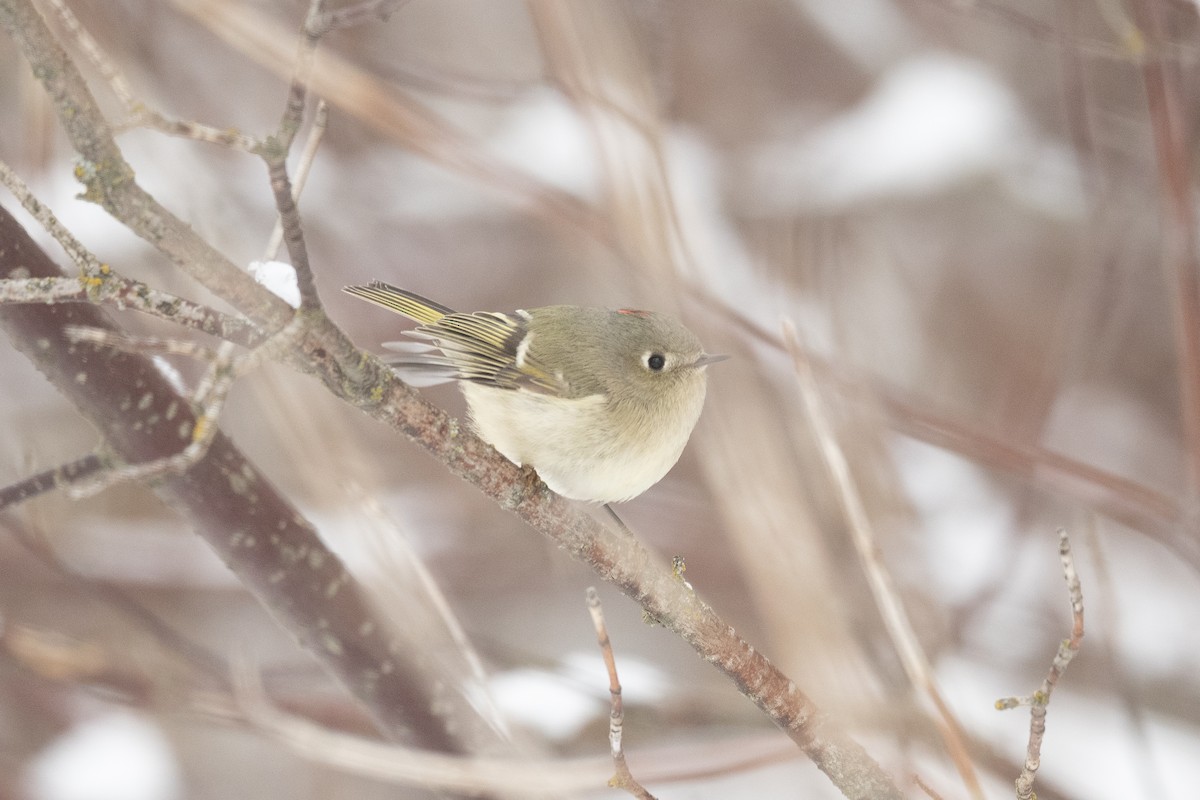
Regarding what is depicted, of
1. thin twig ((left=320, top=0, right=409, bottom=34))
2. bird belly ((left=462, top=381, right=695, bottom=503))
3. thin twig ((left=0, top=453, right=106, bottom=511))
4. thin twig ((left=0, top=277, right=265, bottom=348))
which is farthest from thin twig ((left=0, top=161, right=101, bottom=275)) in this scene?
bird belly ((left=462, top=381, right=695, bottom=503))

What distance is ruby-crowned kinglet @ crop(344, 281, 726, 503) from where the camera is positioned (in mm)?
1523

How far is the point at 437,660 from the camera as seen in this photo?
1.55m

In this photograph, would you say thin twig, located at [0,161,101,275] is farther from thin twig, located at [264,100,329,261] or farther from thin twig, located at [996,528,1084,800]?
thin twig, located at [996,528,1084,800]

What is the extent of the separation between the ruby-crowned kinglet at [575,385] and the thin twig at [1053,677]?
70cm

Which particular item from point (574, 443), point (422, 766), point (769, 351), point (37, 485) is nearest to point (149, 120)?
point (37, 485)

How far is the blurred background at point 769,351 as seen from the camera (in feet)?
6.81

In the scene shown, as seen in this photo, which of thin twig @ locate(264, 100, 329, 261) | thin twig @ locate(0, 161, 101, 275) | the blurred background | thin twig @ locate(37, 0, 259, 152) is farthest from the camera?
the blurred background

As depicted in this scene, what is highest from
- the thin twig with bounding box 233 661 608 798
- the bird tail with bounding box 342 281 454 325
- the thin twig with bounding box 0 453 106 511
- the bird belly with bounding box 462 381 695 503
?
the bird tail with bounding box 342 281 454 325

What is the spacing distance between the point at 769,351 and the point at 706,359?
33 centimetres

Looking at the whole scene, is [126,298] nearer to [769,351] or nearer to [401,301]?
[401,301]

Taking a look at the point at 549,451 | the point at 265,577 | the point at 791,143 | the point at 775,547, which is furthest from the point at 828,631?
the point at 791,143

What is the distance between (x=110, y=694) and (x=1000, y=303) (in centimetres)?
318

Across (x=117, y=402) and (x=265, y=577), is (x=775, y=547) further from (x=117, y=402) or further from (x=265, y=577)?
(x=117, y=402)

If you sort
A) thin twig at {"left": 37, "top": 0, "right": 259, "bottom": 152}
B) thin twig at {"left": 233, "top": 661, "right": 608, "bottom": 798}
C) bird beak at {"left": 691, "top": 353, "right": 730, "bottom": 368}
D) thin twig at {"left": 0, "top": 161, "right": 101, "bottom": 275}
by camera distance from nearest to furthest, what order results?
thin twig at {"left": 37, "top": 0, "right": 259, "bottom": 152} → thin twig at {"left": 0, "top": 161, "right": 101, "bottom": 275} → thin twig at {"left": 233, "top": 661, "right": 608, "bottom": 798} → bird beak at {"left": 691, "top": 353, "right": 730, "bottom": 368}
